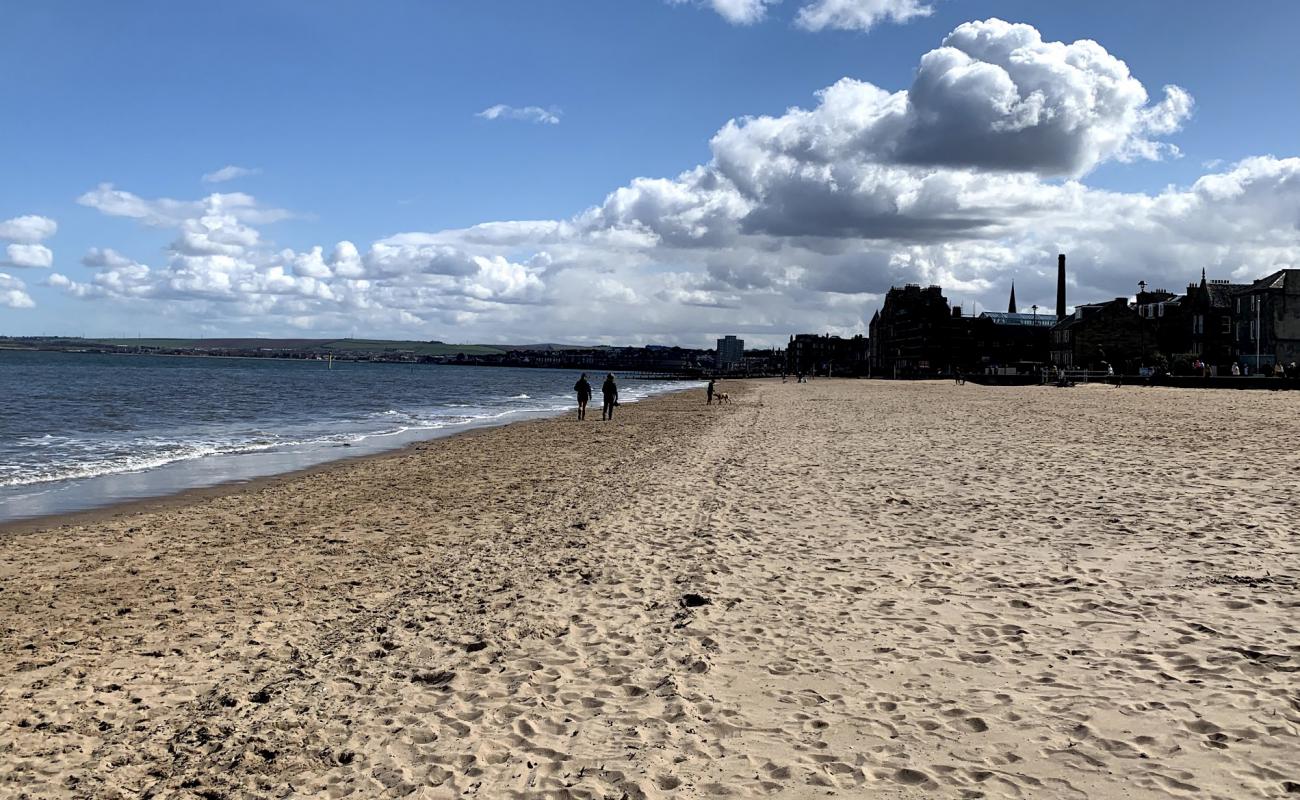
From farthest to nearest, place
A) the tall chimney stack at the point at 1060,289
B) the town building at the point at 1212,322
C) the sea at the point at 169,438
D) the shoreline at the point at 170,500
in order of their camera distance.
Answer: the tall chimney stack at the point at 1060,289, the town building at the point at 1212,322, the sea at the point at 169,438, the shoreline at the point at 170,500

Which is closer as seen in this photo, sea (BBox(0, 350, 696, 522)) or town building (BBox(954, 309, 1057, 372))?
sea (BBox(0, 350, 696, 522))

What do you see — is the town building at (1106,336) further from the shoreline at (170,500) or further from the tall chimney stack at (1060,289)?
the shoreline at (170,500)

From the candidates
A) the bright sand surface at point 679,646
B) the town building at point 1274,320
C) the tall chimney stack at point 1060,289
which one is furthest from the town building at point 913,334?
the bright sand surface at point 679,646

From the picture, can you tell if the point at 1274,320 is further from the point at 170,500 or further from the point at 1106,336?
the point at 170,500

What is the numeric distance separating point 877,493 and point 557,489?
647 centimetres

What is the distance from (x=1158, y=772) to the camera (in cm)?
486

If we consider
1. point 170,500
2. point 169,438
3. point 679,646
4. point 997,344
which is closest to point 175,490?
point 170,500

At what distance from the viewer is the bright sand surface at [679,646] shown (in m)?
5.20

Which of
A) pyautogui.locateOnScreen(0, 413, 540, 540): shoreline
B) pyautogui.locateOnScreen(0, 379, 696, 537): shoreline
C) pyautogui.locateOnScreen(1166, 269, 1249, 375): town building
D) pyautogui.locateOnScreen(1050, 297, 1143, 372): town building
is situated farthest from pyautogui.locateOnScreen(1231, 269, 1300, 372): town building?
pyautogui.locateOnScreen(0, 413, 540, 540): shoreline

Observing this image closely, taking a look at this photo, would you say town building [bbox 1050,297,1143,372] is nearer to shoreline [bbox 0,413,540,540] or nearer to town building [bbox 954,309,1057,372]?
town building [bbox 954,309,1057,372]

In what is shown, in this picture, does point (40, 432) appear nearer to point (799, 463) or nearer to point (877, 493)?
point (799, 463)

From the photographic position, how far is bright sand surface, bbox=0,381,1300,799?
5.20 m

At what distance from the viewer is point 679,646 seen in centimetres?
729

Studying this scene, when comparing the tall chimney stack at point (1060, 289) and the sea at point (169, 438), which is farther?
the tall chimney stack at point (1060, 289)
